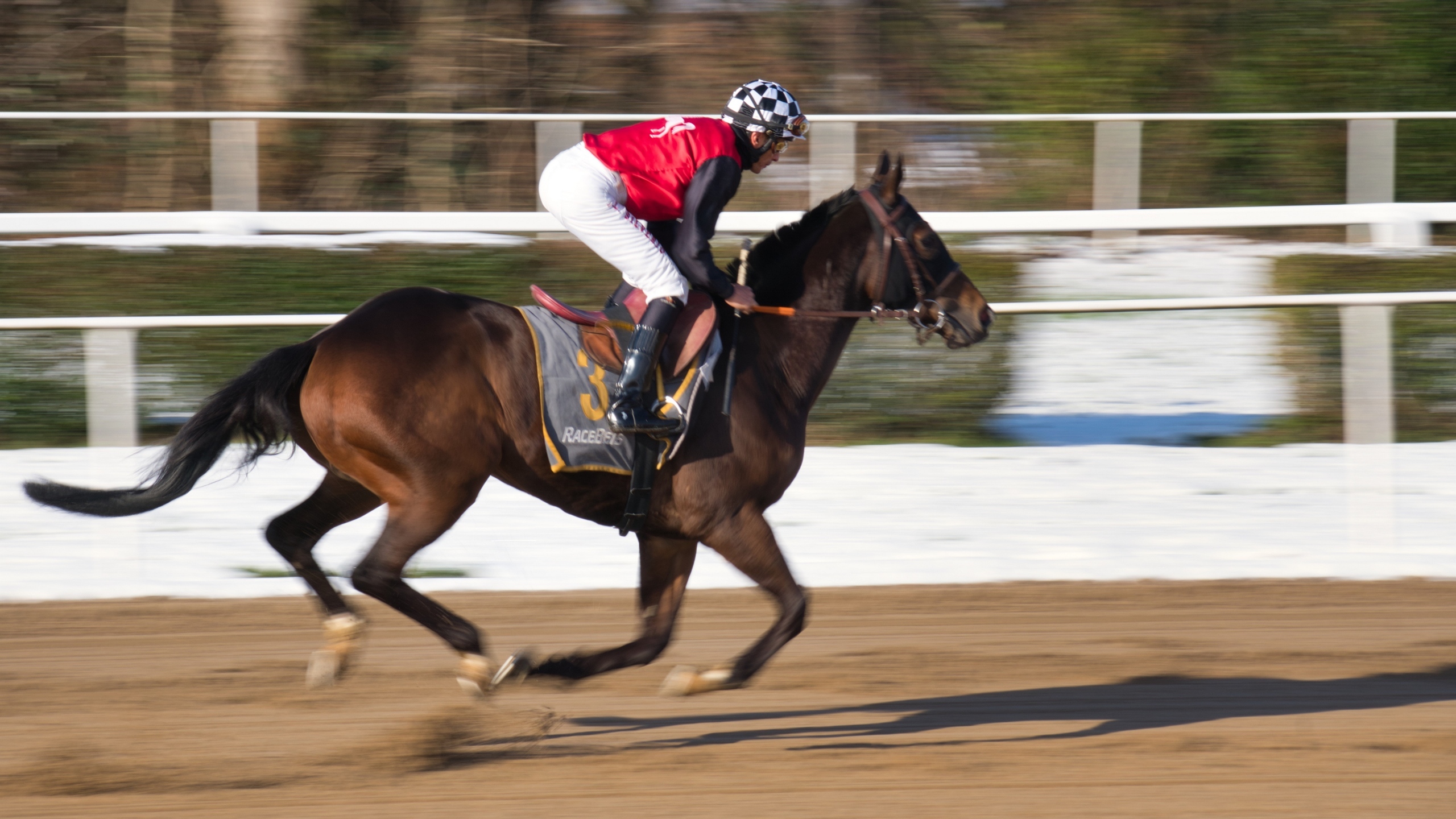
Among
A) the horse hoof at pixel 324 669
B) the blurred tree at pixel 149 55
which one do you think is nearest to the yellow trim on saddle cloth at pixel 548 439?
the horse hoof at pixel 324 669

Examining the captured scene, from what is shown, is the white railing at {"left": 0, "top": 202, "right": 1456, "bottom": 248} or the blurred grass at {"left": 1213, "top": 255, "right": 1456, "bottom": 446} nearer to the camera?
the blurred grass at {"left": 1213, "top": 255, "right": 1456, "bottom": 446}

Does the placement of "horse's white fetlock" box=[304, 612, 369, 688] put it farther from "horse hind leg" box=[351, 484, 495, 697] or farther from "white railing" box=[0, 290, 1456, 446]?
"white railing" box=[0, 290, 1456, 446]

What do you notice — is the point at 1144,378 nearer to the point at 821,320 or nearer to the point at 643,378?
the point at 821,320

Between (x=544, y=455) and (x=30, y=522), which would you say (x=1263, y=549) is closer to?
(x=544, y=455)

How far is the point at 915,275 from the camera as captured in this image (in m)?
4.31

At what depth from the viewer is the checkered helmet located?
4.18 m

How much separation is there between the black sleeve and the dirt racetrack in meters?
1.30

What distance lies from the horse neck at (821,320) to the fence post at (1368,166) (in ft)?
23.7

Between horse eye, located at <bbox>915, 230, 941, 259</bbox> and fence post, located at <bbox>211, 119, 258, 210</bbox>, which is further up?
fence post, located at <bbox>211, 119, 258, 210</bbox>

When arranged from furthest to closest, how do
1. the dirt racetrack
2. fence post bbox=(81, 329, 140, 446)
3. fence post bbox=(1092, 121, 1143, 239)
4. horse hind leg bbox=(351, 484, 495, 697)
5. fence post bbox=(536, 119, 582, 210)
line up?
1. fence post bbox=(1092, 121, 1143, 239)
2. fence post bbox=(536, 119, 582, 210)
3. fence post bbox=(81, 329, 140, 446)
4. horse hind leg bbox=(351, 484, 495, 697)
5. the dirt racetrack

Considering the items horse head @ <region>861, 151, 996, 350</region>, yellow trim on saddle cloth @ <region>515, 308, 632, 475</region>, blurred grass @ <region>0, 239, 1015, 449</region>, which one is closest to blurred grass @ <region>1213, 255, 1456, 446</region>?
blurred grass @ <region>0, 239, 1015, 449</region>

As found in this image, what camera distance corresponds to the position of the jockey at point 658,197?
395cm

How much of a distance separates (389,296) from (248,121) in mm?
6355

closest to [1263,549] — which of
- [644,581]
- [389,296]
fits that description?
[644,581]
